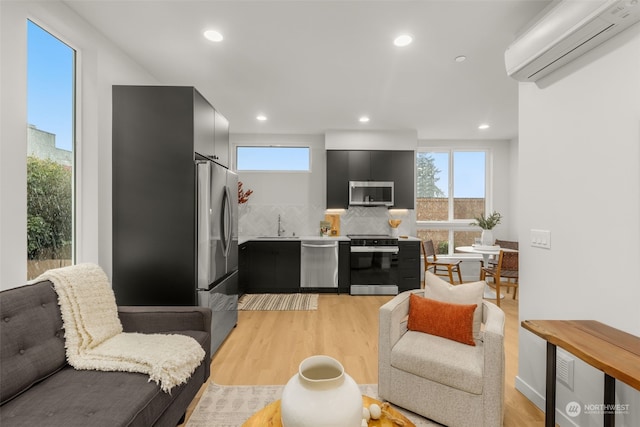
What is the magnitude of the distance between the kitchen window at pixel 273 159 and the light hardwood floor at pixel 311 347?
2609 millimetres

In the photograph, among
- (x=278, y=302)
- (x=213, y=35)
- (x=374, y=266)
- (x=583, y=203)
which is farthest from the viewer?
(x=374, y=266)

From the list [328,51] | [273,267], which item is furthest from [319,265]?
[328,51]

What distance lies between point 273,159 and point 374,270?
107 inches

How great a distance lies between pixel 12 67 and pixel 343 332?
3375 mm

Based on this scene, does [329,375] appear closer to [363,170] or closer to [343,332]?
[343,332]

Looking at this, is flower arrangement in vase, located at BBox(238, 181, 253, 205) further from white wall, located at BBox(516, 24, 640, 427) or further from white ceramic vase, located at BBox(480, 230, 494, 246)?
white wall, located at BBox(516, 24, 640, 427)

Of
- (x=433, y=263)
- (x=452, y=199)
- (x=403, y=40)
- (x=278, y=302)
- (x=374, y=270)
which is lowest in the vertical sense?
(x=278, y=302)

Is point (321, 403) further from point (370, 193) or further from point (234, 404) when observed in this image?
point (370, 193)

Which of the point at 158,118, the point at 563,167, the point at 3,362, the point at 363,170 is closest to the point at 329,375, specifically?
the point at 3,362

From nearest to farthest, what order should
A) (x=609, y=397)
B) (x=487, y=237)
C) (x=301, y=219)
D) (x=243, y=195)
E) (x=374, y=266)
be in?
(x=609, y=397)
(x=487, y=237)
(x=374, y=266)
(x=243, y=195)
(x=301, y=219)

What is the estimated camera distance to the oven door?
4.92 meters

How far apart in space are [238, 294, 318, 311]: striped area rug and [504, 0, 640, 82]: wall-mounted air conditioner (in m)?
3.51

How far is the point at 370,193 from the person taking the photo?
17.3 ft

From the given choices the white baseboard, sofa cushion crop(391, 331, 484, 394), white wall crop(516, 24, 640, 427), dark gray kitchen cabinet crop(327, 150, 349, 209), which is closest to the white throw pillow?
sofa cushion crop(391, 331, 484, 394)
